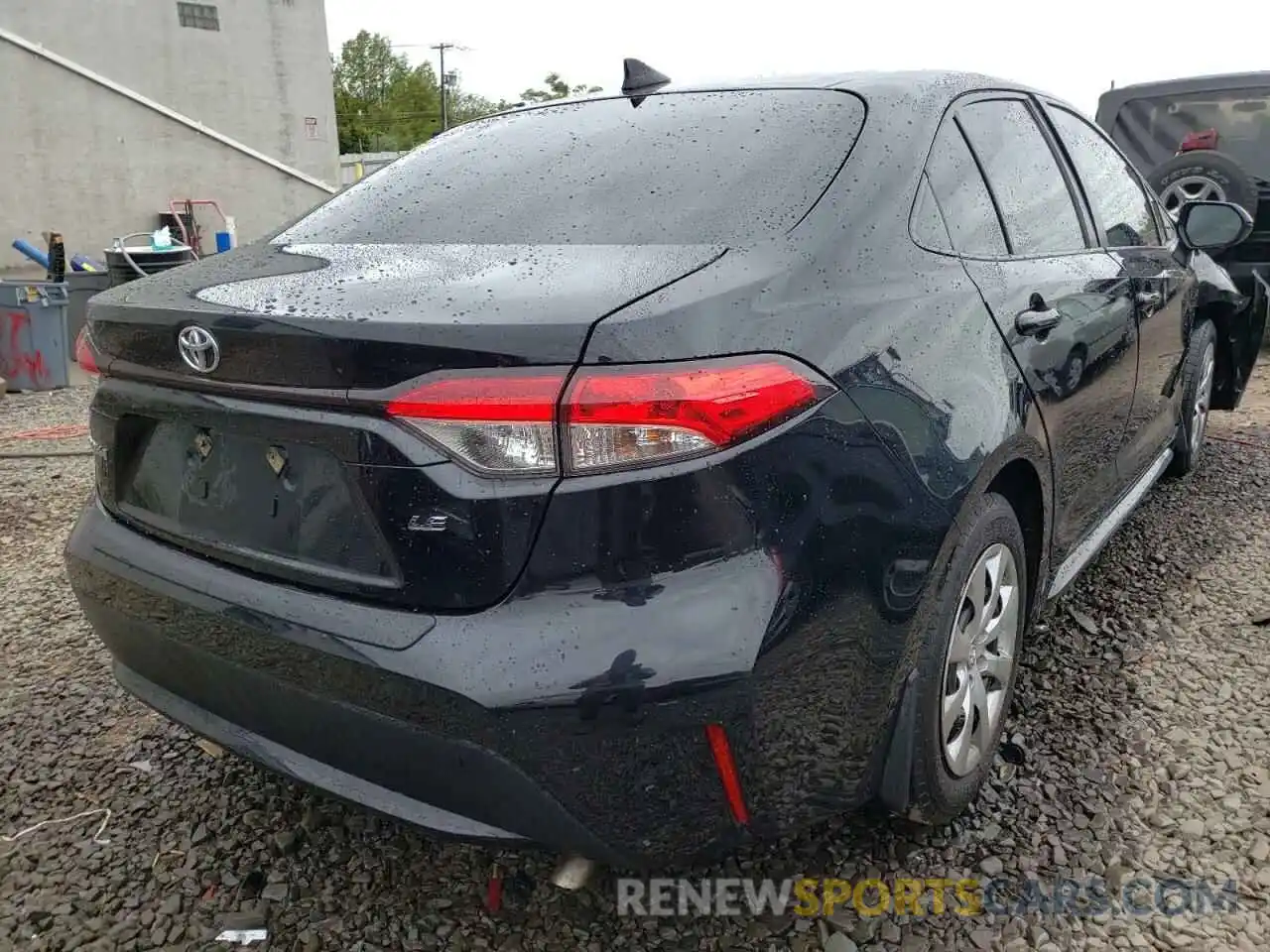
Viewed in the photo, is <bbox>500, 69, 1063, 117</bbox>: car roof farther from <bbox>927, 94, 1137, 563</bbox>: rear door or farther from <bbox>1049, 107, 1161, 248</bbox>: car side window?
<bbox>1049, 107, 1161, 248</bbox>: car side window

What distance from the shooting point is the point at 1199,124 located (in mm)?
7418

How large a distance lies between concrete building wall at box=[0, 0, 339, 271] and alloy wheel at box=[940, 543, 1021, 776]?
1513cm

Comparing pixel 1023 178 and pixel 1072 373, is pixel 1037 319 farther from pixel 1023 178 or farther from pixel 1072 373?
pixel 1023 178

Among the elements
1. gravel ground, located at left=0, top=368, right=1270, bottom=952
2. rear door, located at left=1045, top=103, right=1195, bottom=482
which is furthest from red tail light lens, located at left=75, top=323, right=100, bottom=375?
rear door, located at left=1045, top=103, right=1195, bottom=482

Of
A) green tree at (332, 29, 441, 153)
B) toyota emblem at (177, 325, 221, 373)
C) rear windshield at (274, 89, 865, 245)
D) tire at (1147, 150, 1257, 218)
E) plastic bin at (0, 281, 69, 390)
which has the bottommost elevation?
plastic bin at (0, 281, 69, 390)

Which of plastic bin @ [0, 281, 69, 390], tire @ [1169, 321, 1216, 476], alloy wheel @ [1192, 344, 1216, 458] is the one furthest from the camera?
plastic bin @ [0, 281, 69, 390]

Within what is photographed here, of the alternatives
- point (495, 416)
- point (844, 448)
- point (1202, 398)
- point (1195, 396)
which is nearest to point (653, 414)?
point (495, 416)

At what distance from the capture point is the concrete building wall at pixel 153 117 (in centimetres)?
1434

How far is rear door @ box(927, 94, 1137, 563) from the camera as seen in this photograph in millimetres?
2131

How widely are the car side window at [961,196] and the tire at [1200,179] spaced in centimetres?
458

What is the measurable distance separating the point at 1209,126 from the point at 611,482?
25.7ft

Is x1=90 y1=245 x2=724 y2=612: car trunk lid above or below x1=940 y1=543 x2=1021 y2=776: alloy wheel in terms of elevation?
above

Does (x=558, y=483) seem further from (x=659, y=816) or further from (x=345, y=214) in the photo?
(x=345, y=214)

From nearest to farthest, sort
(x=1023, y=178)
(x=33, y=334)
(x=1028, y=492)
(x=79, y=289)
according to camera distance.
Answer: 1. (x=1028, y=492)
2. (x=1023, y=178)
3. (x=33, y=334)
4. (x=79, y=289)
